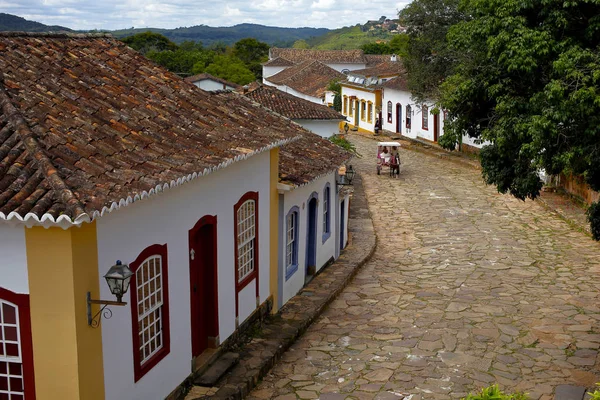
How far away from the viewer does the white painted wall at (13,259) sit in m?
6.68

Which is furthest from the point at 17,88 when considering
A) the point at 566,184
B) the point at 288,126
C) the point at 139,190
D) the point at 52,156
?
the point at 566,184

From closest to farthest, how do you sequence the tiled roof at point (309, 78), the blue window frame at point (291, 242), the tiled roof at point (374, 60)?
the blue window frame at point (291, 242) → the tiled roof at point (309, 78) → the tiled roof at point (374, 60)

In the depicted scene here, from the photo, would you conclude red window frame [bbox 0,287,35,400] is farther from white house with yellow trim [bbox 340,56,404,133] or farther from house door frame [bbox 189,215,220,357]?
white house with yellow trim [bbox 340,56,404,133]

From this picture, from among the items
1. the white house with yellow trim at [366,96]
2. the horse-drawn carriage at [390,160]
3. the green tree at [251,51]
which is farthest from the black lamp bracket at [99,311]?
the green tree at [251,51]

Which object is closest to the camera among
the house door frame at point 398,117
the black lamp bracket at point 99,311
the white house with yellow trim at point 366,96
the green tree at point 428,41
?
the black lamp bracket at point 99,311

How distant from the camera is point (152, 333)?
8750mm

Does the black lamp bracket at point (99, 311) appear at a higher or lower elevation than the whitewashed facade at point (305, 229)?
higher

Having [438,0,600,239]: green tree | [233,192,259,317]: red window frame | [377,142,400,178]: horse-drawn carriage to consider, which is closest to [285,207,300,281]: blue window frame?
[233,192,259,317]: red window frame

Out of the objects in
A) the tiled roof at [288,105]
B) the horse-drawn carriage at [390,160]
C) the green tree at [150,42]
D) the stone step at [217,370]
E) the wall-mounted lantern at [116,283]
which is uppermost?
the green tree at [150,42]

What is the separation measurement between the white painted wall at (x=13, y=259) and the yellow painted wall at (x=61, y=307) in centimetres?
7

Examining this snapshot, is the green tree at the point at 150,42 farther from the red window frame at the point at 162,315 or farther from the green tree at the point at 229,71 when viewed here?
the red window frame at the point at 162,315

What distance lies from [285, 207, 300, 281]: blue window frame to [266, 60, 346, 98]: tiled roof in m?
46.2

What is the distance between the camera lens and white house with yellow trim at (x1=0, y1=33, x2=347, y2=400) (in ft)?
21.9

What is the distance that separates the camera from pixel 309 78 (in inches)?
2559
